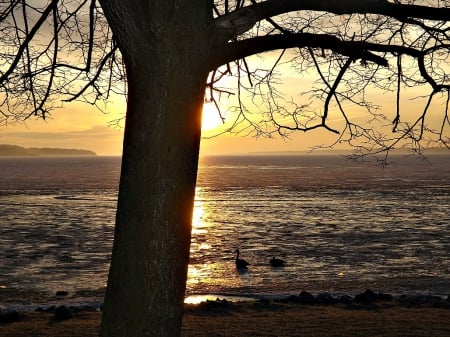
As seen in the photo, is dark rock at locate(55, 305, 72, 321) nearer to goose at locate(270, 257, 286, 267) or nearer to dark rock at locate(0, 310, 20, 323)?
dark rock at locate(0, 310, 20, 323)

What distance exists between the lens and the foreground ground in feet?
37.7

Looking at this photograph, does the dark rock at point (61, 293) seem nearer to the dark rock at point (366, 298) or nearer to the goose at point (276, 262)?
the dark rock at point (366, 298)

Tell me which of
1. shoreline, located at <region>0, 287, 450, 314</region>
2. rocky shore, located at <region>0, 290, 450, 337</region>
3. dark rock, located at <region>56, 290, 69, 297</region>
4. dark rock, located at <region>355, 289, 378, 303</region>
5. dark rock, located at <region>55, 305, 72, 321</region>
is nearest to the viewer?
rocky shore, located at <region>0, 290, 450, 337</region>

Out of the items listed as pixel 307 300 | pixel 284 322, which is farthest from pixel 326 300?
pixel 284 322

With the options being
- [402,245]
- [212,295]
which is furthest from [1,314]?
[402,245]

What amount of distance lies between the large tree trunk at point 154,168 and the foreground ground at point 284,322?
270 inches

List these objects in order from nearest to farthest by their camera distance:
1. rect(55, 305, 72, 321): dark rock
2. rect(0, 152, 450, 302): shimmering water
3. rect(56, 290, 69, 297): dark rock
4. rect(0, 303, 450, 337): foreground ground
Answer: rect(0, 303, 450, 337): foreground ground → rect(55, 305, 72, 321): dark rock → rect(56, 290, 69, 297): dark rock → rect(0, 152, 450, 302): shimmering water

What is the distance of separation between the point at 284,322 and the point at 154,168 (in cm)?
868

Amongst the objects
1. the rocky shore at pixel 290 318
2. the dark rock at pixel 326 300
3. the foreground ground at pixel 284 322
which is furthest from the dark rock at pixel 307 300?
the foreground ground at pixel 284 322

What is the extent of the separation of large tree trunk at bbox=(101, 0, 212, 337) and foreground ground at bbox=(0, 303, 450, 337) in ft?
22.5

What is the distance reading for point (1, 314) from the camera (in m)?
13.8

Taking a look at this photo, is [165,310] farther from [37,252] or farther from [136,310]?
[37,252]

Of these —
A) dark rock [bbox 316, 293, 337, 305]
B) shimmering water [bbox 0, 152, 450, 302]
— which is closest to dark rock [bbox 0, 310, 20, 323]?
shimmering water [bbox 0, 152, 450, 302]

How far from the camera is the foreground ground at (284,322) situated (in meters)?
11.5
